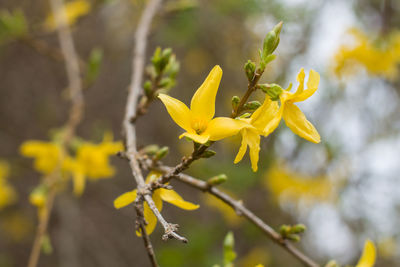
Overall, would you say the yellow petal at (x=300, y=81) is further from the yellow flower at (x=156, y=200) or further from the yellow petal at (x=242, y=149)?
the yellow flower at (x=156, y=200)

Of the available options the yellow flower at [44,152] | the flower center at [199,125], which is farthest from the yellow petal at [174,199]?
the yellow flower at [44,152]

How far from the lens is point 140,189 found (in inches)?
26.6

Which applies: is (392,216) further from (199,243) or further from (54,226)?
(54,226)

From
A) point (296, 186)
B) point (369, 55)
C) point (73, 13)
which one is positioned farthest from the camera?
point (296, 186)

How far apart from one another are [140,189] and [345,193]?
2.46 meters

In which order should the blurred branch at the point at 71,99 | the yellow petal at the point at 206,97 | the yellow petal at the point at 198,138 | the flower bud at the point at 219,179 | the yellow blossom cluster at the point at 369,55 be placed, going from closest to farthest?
1. the yellow petal at the point at 198,138
2. the yellow petal at the point at 206,97
3. the flower bud at the point at 219,179
4. the blurred branch at the point at 71,99
5. the yellow blossom cluster at the point at 369,55

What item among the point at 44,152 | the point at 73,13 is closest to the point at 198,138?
the point at 44,152

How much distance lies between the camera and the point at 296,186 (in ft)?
9.95

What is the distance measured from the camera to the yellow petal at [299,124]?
710mm

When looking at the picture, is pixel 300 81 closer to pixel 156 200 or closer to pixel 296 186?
pixel 156 200

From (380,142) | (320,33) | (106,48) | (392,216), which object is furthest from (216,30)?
(392,216)

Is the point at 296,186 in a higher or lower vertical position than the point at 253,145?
higher

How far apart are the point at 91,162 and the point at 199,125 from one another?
96 cm

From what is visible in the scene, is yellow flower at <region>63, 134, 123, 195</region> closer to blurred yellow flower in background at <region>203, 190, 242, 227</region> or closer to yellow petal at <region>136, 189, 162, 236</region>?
yellow petal at <region>136, 189, 162, 236</region>
